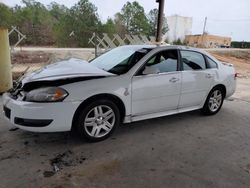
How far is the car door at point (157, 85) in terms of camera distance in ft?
12.0

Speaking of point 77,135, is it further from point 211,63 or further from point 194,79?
point 211,63

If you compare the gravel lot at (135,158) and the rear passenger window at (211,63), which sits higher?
the rear passenger window at (211,63)

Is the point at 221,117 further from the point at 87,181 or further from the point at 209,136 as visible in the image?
the point at 87,181

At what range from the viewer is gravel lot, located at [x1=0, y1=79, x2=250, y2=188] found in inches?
103

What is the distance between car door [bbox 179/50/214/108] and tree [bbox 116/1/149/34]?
925 inches

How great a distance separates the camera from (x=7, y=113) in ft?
10.7

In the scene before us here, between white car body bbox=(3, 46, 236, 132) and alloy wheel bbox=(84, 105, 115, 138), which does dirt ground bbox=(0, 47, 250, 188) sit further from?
white car body bbox=(3, 46, 236, 132)

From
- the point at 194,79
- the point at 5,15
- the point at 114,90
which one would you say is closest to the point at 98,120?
the point at 114,90

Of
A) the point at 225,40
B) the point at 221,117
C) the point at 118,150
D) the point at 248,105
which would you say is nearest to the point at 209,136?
the point at 221,117

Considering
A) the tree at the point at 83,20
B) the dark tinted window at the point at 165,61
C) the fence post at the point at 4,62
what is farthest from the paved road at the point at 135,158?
the tree at the point at 83,20

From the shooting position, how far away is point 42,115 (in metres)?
3.01

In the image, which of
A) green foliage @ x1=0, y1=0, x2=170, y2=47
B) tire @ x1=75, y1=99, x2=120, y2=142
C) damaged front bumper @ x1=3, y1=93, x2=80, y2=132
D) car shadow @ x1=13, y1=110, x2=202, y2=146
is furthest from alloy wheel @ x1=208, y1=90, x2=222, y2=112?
green foliage @ x1=0, y1=0, x2=170, y2=47

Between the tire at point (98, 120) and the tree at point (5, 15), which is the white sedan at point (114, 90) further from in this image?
the tree at point (5, 15)

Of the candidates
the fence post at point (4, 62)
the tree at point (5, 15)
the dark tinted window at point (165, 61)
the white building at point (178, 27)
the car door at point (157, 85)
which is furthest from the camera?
the white building at point (178, 27)
